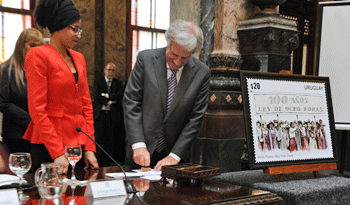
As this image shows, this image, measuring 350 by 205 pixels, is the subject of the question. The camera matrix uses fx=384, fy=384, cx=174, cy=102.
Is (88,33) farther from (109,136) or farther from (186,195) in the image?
(186,195)

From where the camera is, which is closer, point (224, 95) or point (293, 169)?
point (293, 169)

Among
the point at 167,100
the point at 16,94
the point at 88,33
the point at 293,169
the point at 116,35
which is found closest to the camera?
the point at 293,169

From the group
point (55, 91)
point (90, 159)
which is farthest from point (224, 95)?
point (55, 91)

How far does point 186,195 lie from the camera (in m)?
1.35

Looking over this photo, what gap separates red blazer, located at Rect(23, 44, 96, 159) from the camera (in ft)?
5.80

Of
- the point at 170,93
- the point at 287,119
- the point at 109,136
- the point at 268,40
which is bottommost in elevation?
the point at 109,136

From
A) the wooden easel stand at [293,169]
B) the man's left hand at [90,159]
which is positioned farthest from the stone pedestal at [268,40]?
the man's left hand at [90,159]

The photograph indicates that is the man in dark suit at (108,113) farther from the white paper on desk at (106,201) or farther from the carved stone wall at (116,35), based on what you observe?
the white paper on desk at (106,201)

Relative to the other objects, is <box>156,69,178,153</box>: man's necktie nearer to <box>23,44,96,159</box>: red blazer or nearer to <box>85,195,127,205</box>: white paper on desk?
<box>23,44,96,159</box>: red blazer

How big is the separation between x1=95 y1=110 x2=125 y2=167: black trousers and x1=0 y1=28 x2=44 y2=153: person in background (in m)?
3.12

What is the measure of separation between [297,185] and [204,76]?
84 centimetres

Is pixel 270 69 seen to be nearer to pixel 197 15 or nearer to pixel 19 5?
pixel 197 15

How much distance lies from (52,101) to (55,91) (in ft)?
0.16

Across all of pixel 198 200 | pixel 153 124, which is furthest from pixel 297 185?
pixel 153 124
